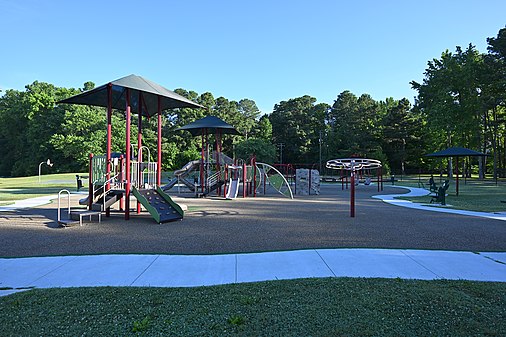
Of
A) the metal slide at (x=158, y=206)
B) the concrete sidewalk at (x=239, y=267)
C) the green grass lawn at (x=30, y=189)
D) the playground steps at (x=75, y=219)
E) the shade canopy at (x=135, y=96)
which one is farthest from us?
the green grass lawn at (x=30, y=189)

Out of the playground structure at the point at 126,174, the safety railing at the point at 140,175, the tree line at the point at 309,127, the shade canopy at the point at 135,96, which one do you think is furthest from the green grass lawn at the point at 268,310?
the tree line at the point at 309,127

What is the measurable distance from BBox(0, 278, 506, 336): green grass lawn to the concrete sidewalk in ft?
1.52

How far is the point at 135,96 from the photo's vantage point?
13578 millimetres

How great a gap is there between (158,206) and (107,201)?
1.86 meters

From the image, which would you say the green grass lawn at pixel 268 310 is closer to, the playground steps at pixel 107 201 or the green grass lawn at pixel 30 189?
the playground steps at pixel 107 201

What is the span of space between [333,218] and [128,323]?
884 cm

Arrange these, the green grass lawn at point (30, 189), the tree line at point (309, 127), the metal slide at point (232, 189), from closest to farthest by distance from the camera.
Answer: the green grass lawn at point (30, 189)
the metal slide at point (232, 189)
the tree line at point (309, 127)

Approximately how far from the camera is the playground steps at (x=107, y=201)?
37.3 ft

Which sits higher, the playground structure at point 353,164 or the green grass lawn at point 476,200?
the playground structure at point 353,164

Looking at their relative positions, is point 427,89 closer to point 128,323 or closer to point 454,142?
point 454,142

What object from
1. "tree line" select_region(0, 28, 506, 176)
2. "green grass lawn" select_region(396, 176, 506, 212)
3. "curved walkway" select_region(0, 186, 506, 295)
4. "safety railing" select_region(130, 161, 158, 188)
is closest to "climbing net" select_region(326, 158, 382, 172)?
"green grass lawn" select_region(396, 176, 506, 212)

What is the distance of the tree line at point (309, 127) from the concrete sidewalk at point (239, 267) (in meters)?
40.4

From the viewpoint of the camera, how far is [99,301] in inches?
159

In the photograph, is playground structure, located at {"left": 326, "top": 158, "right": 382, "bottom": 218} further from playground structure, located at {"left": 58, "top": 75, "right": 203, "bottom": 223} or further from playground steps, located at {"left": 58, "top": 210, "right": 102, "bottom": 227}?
playground steps, located at {"left": 58, "top": 210, "right": 102, "bottom": 227}
